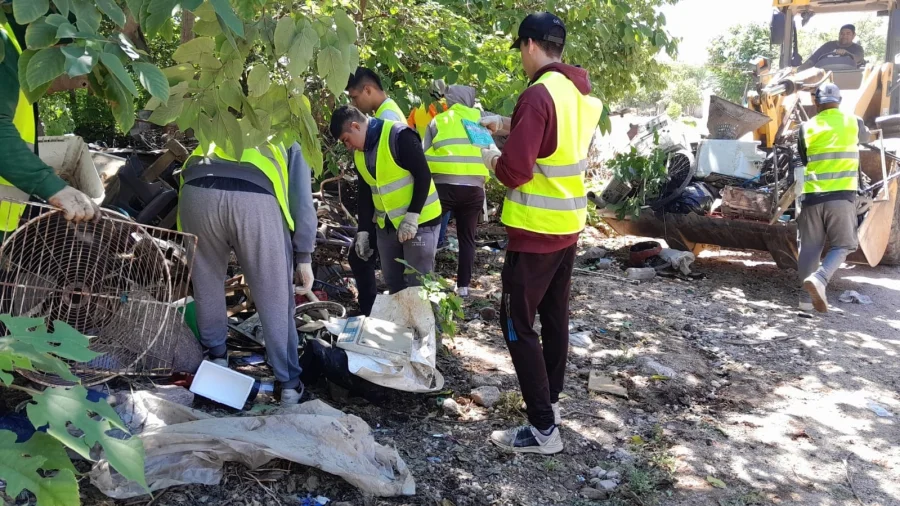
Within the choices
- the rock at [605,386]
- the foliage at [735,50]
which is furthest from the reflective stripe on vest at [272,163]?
the foliage at [735,50]

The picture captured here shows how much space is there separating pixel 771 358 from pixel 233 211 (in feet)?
11.3

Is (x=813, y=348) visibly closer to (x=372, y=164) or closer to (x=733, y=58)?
(x=372, y=164)

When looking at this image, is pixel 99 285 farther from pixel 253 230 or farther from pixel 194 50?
pixel 194 50

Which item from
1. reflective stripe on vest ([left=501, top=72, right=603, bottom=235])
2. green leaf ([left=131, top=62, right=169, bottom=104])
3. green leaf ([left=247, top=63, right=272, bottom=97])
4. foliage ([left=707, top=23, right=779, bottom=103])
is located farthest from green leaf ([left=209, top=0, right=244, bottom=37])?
foliage ([left=707, top=23, right=779, bottom=103])

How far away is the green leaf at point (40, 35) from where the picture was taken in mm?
1749

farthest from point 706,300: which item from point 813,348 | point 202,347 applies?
point 202,347

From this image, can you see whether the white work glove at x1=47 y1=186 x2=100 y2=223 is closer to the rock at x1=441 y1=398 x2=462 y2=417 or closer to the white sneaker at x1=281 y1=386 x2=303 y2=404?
the white sneaker at x1=281 y1=386 x2=303 y2=404

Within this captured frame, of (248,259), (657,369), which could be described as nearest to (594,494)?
(657,369)

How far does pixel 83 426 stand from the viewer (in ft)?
4.91

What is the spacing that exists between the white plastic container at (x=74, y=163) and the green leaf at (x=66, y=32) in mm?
2344

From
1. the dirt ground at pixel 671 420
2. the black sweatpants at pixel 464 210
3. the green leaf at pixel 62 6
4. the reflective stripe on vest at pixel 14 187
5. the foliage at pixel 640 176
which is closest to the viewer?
the green leaf at pixel 62 6

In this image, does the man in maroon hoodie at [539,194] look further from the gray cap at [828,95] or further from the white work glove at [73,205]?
the gray cap at [828,95]

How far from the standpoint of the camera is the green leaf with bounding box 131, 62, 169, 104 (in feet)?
6.00

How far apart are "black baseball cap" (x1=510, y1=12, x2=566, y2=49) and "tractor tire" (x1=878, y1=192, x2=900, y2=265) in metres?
5.49
